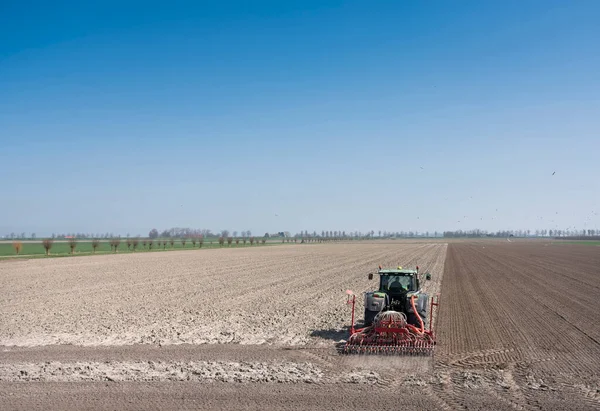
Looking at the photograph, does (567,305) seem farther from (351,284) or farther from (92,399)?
(92,399)

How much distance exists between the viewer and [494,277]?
38.5 metres

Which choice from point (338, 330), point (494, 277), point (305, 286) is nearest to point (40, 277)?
point (305, 286)

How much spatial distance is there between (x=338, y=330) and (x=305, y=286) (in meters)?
14.0

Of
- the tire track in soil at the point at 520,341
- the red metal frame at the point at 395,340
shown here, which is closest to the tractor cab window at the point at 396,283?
the tire track in soil at the point at 520,341

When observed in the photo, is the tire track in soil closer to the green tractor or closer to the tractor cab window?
the green tractor

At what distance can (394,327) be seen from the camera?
46.0 ft

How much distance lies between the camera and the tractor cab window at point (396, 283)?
16.2m

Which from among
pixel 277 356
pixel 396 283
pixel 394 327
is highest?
pixel 396 283

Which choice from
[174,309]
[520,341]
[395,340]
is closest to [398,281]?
[395,340]

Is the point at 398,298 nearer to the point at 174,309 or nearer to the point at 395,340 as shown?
the point at 395,340

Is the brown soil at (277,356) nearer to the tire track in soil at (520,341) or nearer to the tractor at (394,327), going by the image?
the tire track in soil at (520,341)

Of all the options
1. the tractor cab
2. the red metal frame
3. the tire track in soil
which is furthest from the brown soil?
the tractor cab

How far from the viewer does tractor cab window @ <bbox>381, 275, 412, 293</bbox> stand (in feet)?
53.2

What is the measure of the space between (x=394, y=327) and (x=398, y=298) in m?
2.13
